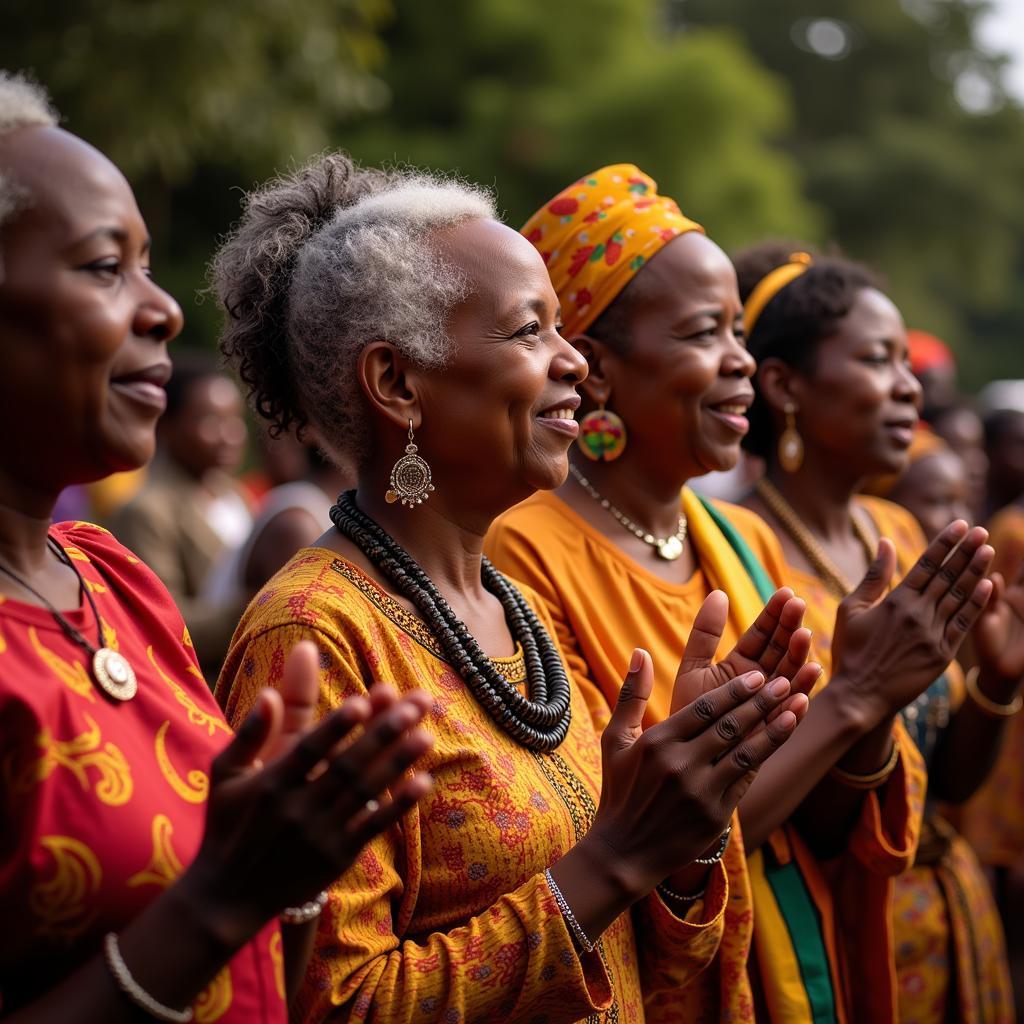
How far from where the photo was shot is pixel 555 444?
107 inches

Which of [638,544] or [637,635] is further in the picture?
[638,544]

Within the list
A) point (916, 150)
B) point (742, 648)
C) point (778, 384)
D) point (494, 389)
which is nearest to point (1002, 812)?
point (778, 384)

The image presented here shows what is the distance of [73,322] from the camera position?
1.85 meters

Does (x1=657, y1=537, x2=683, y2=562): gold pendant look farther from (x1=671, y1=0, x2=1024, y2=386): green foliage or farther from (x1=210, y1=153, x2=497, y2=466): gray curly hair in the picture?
(x1=671, y1=0, x2=1024, y2=386): green foliage

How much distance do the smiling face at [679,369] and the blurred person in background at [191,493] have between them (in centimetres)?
443

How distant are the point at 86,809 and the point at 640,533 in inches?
77.1

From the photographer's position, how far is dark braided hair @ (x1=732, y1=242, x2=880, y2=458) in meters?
4.11

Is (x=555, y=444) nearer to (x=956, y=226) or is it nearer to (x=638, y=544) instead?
(x=638, y=544)

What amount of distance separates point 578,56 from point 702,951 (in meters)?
17.6

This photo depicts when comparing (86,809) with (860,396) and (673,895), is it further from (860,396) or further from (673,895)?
(860,396)

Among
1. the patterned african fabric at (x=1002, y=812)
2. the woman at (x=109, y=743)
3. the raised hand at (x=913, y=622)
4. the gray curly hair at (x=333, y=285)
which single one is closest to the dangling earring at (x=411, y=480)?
the gray curly hair at (x=333, y=285)

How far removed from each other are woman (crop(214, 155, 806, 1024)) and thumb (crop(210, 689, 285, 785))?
570 millimetres

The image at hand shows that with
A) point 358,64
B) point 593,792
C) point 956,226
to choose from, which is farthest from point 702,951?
point 956,226

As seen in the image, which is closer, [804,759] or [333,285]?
[333,285]
